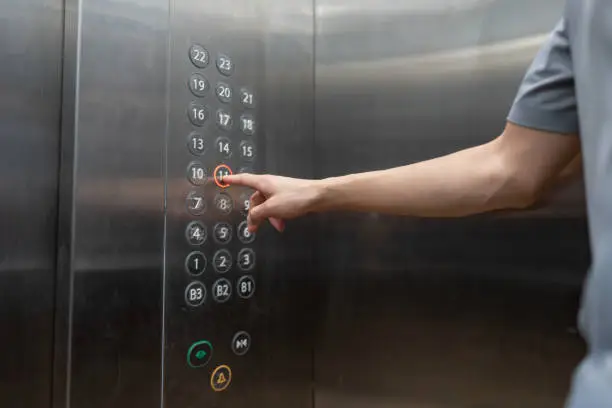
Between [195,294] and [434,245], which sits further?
[434,245]

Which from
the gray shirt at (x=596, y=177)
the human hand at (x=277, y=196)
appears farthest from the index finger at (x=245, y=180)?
the gray shirt at (x=596, y=177)

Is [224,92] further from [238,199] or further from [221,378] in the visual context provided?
[221,378]

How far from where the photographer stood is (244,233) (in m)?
0.62

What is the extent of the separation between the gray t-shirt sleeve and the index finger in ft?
0.98

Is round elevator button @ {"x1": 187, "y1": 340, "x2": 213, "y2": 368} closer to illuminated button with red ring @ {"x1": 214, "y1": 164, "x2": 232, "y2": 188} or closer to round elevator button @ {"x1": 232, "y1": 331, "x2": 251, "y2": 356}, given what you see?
round elevator button @ {"x1": 232, "y1": 331, "x2": 251, "y2": 356}

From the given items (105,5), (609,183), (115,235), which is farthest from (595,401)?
(105,5)

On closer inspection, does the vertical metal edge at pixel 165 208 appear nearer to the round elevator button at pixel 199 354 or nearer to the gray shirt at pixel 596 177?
the round elevator button at pixel 199 354

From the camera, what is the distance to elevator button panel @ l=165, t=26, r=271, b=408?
21.3 inches

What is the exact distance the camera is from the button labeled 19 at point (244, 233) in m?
0.61

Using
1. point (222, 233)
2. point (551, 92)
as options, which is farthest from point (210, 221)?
point (551, 92)

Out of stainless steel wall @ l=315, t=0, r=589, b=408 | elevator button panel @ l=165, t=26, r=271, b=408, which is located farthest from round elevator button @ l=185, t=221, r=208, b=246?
stainless steel wall @ l=315, t=0, r=589, b=408

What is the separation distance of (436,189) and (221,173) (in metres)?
0.25

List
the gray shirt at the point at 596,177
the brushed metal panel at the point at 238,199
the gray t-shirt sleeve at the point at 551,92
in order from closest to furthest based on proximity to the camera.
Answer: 1. the gray shirt at the point at 596,177
2. the gray t-shirt sleeve at the point at 551,92
3. the brushed metal panel at the point at 238,199

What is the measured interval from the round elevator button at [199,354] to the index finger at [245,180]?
0.19 meters
